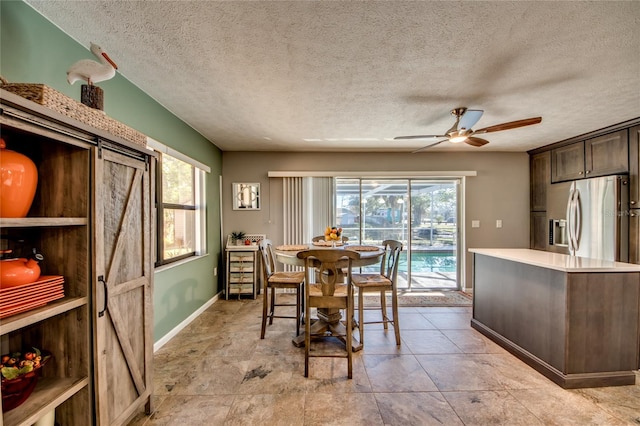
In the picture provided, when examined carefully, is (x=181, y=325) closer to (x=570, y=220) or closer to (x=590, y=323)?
(x=590, y=323)

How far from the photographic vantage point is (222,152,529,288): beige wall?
14.7 ft

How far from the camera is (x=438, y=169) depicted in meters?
4.51

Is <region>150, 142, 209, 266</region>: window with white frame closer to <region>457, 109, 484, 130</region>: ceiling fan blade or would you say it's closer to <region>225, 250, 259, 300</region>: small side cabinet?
<region>225, 250, 259, 300</region>: small side cabinet

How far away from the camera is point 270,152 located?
14.7ft

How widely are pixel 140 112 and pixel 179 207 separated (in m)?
1.19

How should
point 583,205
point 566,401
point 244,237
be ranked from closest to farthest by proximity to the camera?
1. point 566,401
2. point 583,205
3. point 244,237

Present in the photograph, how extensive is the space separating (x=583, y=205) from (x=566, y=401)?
272 centimetres

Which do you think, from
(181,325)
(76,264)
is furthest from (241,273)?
(76,264)

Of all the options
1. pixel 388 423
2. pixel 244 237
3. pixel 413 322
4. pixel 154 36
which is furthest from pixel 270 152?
pixel 388 423

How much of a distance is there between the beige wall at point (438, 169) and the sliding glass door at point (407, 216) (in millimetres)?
239

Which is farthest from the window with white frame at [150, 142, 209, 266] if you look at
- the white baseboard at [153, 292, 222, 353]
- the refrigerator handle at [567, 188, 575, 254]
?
the refrigerator handle at [567, 188, 575, 254]

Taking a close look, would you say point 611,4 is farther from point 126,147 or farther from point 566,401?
point 126,147

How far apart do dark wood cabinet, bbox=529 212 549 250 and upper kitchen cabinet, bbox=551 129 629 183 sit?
63cm

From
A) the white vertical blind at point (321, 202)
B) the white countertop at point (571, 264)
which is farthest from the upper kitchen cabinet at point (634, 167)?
the white vertical blind at point (321, 202)
